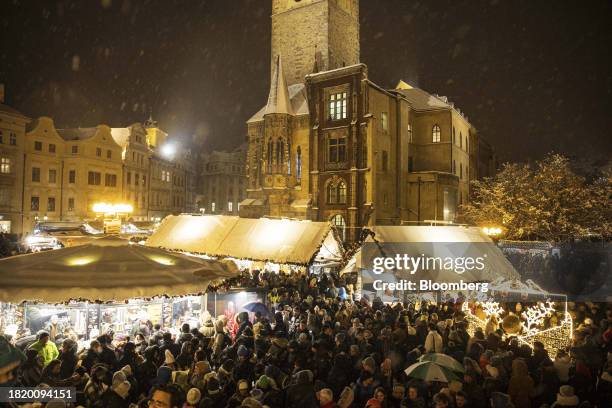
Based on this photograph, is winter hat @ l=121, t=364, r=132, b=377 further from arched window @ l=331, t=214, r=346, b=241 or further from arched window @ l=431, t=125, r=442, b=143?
arched window @ l=431, t=125, r=442, b=143

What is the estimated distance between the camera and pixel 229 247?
16938mm

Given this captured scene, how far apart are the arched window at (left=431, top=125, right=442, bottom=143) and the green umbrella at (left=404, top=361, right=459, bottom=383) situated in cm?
3626

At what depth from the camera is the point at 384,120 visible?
119 feet

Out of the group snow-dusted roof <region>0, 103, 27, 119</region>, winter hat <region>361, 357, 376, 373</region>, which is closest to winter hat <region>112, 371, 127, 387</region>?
winter hat <region>361, 357, 376, 373</region>

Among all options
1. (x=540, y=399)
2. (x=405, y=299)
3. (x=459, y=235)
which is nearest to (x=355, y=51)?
(x=459, y=235)

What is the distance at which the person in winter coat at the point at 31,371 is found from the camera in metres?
6.87

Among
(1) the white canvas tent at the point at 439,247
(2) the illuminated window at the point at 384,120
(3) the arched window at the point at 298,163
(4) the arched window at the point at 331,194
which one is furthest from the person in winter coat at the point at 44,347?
(2) the illuminated window at the point at 384,120

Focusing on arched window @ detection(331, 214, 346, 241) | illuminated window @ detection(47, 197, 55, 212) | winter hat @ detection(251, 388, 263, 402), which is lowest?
winter hat @ detection(251, 388, 263, 402)

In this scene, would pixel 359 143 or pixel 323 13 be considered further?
pixel 323 13

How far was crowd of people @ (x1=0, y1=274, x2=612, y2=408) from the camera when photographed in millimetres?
6078

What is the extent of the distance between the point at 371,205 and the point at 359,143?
5040 mm

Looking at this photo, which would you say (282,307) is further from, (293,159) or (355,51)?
(355,51)

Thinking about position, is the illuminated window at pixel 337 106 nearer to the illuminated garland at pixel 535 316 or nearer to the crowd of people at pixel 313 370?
the illuminated garland at pixel 535 316

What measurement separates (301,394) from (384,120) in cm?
3228
